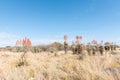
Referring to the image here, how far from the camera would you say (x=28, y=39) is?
8.24 m

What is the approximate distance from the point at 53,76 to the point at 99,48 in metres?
13.2

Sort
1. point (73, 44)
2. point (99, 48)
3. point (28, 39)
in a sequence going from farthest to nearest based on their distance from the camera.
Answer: point (73, 44), point (99, 48), point (28, 39)

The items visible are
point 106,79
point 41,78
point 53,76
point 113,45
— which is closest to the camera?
point 106,79

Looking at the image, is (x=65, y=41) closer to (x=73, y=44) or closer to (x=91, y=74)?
(x=73, y=44)

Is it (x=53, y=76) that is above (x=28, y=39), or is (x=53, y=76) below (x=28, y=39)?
below

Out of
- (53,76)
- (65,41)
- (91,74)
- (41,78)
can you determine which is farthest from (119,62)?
(65,41)

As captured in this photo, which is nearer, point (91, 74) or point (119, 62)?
point (91, 74)

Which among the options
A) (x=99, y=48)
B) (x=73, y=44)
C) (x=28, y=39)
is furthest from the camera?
(x=73, y=44)

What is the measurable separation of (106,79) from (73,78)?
3.48 feet

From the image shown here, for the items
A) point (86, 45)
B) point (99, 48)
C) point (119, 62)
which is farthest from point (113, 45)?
point (119, 62)

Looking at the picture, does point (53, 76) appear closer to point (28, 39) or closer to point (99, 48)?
point (28, 39)

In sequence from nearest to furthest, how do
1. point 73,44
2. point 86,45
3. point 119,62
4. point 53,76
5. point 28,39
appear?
point 53,76 → point 119,62 → point 28,39 → point 73,44 → point 86,45

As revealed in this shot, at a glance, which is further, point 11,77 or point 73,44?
point 73,44

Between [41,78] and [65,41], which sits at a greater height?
[65,41]
